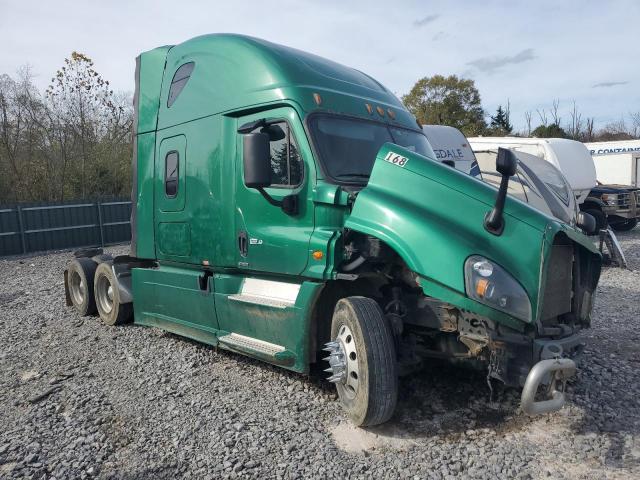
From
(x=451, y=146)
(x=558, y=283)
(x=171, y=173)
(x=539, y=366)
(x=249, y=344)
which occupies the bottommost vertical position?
(x=249, y=344)

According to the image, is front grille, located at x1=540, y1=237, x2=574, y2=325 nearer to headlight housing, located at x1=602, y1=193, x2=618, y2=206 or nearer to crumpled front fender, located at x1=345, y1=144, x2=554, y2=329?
crumpled front fender, located at x1=345, y1=144, x2=554, y2=329

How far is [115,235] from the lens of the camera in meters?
20.4

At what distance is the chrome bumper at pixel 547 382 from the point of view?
3420 millimetres

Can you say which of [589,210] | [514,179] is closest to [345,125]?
[514,179]

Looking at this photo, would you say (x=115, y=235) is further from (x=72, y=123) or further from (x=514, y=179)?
(x=514, y=179)

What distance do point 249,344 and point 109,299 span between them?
3774 mm

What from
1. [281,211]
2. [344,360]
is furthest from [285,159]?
[344,360]

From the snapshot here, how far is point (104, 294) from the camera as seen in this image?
8094 mm

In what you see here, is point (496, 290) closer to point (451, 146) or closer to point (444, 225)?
point (444, 225)

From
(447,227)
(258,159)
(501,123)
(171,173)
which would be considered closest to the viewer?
(447,227)

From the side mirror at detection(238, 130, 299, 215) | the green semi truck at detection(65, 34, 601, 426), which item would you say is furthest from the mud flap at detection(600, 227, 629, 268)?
the side mirror at detection(238, 130, 299, 215)

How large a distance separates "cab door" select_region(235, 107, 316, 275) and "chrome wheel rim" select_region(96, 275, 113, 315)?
11.8 feet

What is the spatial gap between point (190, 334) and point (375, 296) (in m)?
2.46

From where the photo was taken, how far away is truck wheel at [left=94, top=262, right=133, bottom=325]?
25.0ft
